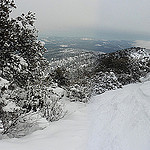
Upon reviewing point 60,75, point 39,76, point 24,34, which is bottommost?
point 60,75

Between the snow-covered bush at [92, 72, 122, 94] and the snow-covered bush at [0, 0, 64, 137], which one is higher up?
the snow-covered bush at [0, 0, 64, 137]

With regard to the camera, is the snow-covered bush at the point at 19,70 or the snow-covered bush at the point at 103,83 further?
the snow-covered bush at the point at 103,83

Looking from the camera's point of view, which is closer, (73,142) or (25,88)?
(73,142)

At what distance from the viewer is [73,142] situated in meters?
3.56

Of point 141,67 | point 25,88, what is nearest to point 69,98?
point 25,88

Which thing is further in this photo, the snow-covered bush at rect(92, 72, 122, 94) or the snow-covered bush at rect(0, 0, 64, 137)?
the snow-covered bush at rect(92, 72, 122, 94)

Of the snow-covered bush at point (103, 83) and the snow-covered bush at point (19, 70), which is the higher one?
the snow-covered bush at point (19, 70)

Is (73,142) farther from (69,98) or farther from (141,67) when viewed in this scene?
(141,67)

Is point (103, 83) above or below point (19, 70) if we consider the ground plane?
below

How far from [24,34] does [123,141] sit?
5.25 metres

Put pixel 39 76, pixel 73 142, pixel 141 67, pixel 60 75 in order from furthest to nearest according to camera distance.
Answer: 1. pixel 141 67
2. pixel 60 75
3. pixel 39 76
4. pixel 73 142

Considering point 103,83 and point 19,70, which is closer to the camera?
point 19,70

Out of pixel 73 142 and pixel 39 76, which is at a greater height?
pixel 39 76

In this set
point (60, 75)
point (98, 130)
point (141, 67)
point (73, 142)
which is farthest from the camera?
point (141, 67)
